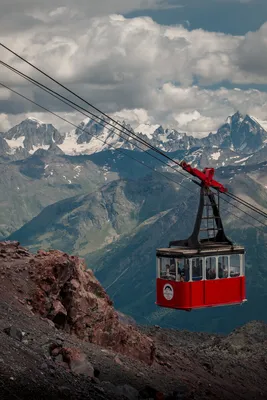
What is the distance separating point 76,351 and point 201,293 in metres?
15.5

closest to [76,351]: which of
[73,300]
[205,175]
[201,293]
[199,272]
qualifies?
[73,300]

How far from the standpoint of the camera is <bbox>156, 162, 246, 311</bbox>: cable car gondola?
5500 cm

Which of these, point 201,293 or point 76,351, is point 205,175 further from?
point 76,351

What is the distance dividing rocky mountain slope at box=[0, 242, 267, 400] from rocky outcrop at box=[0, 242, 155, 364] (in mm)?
70

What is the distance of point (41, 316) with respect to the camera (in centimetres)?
5034

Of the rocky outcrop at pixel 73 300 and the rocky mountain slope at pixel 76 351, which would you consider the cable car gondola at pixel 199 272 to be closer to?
the rocky outcrop at pixel 73 300

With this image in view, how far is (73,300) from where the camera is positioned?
5475cm

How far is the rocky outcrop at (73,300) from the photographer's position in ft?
169

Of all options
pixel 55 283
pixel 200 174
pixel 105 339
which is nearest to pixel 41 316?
pixel 55 283

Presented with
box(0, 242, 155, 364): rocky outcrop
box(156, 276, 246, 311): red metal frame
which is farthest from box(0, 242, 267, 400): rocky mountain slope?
box(156, 276, 246, 311): red metal frame

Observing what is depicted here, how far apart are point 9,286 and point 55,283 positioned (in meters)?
3.83

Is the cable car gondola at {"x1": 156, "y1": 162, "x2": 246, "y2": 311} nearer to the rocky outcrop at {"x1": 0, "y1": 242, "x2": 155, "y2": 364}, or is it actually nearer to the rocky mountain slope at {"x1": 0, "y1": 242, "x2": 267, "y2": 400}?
the rocky outcrop at {"x1": 0, "y1": 242, "x2": 155, "y2": 364}

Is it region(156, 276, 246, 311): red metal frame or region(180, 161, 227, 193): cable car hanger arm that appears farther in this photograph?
region(180, 161, 227, 193): cable car hanger arm

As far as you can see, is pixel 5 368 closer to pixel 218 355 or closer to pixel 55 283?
pixel 55 283
